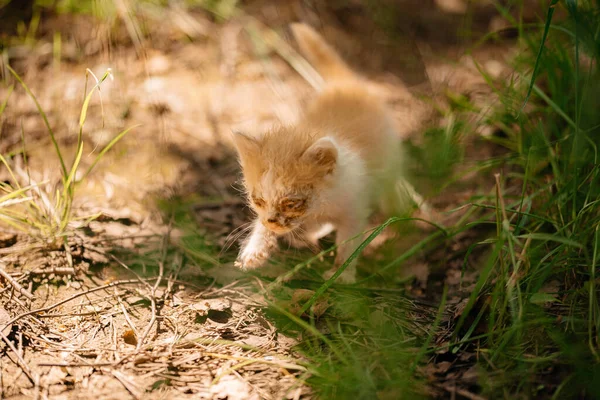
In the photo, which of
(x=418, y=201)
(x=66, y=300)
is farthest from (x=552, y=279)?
(x=66, y=300)

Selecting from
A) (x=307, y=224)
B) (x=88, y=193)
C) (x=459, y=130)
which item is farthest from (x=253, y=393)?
(x=459, y=130)

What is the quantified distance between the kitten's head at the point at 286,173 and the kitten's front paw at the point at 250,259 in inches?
8.3

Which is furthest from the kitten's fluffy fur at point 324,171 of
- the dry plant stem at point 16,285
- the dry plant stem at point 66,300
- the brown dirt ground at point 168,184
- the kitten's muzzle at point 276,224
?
the dry plant stem at point 16,285

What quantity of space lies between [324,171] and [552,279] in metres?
1.02

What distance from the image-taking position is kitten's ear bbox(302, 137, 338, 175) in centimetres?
202

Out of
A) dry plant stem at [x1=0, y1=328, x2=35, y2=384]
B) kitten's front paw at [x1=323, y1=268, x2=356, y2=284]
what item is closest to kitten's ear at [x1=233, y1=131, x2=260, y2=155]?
kitten's front paw at [x1=323, y1=268, x2=356, y2=284]

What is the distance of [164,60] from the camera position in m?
3.67

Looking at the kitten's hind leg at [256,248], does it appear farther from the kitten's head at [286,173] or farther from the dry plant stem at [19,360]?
the dry plant stem at [19,360]

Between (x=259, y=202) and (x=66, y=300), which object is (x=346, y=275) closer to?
(x=259, y=202)

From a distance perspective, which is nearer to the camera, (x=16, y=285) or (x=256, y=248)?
(x=16, y=285)

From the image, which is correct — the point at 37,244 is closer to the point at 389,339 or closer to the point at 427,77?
the point at 389,339

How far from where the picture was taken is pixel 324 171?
2117mm

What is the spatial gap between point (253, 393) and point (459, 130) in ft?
Answer: 6.39

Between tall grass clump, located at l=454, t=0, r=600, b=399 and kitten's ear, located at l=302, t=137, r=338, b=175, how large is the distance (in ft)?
2.24
